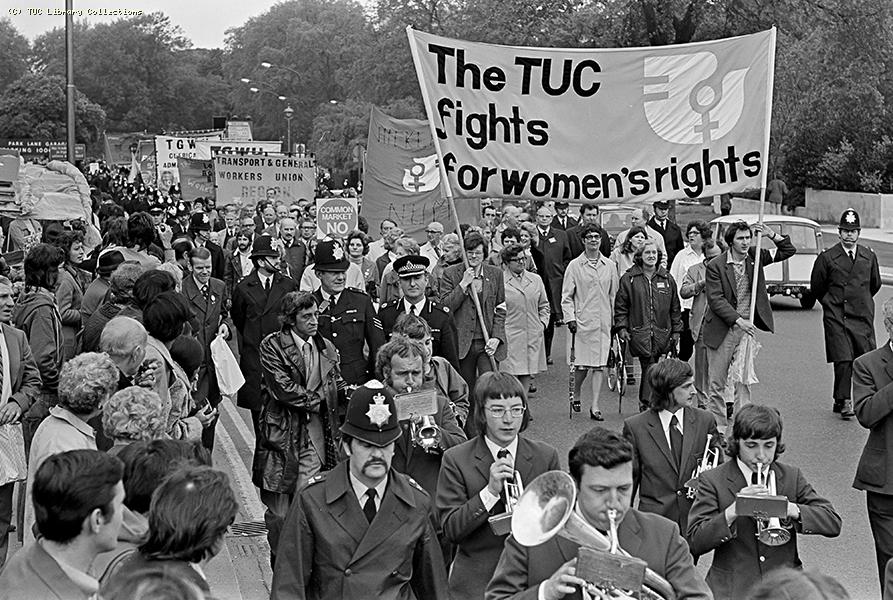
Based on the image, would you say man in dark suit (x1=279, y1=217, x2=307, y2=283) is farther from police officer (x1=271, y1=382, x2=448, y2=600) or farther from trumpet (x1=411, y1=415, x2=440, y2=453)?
police officer (x1=271, y1=382, x2=448, y2=600)

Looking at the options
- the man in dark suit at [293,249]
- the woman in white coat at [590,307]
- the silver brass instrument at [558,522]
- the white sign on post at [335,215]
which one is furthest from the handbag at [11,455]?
the white sign on post at [335,215]

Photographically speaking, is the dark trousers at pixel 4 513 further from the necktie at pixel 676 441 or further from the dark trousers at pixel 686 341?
the dark trousers at pixel 686 341

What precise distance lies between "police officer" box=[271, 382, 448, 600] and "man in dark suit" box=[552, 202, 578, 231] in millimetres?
12168

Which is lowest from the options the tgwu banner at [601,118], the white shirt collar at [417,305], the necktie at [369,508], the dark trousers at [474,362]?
the dark trousers at [474,362]

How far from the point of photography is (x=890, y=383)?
21.8 ft

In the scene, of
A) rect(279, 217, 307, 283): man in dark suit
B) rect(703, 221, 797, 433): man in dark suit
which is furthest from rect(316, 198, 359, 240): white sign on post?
rect(703, 221, 797, 433): man in dark suit

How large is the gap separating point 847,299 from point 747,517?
7.45 m

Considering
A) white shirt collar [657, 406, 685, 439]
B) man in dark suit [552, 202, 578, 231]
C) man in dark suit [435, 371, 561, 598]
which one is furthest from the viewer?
man in dark suit [552, 202, 578, 231]

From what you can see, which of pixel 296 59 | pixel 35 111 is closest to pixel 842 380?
pixel 35 111

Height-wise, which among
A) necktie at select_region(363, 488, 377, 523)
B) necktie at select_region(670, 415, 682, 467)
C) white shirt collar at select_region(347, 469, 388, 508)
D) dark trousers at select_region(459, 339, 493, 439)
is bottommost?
dark trousers at select_region(459, 339, 493, 439)

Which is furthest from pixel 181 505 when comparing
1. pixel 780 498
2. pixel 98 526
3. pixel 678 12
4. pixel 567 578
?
pixel 678 12

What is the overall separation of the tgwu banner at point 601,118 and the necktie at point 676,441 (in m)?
4.05

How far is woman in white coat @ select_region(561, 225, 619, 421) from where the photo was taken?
12391 mm

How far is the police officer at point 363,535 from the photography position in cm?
463
